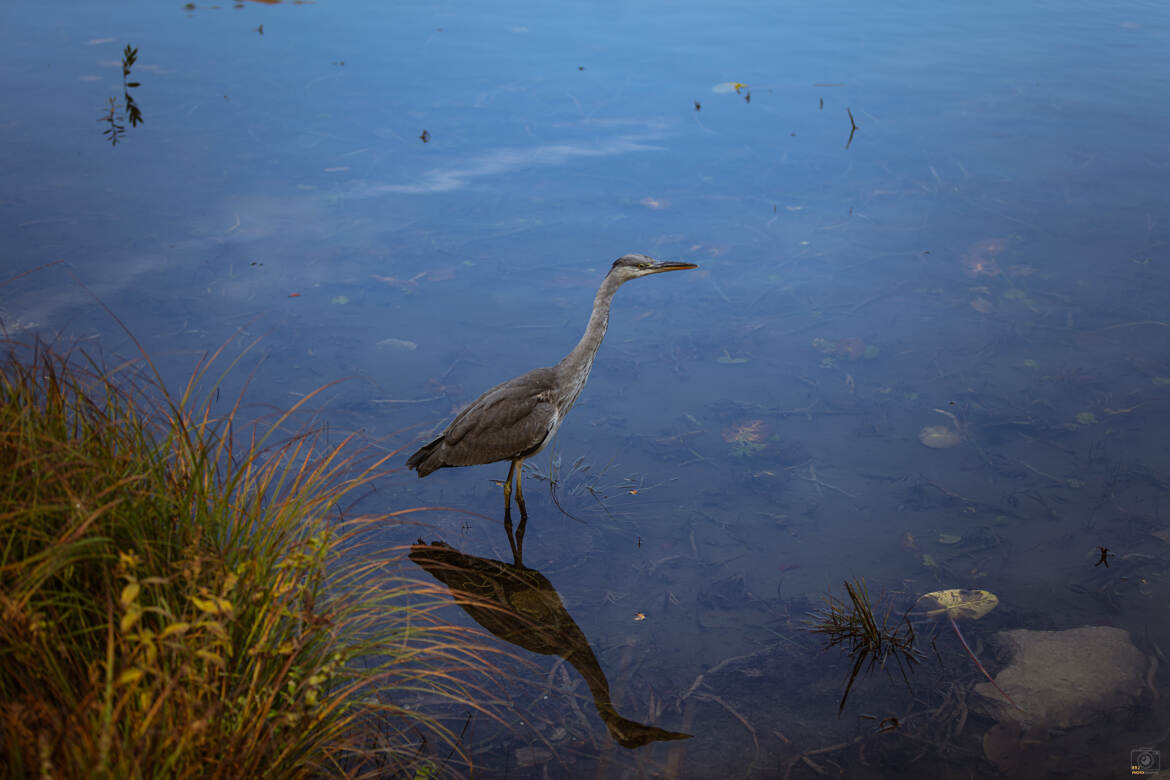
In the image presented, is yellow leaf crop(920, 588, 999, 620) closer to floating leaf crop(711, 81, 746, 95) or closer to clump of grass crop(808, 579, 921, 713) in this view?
clump of grass crop(808, 579, 921, 713)

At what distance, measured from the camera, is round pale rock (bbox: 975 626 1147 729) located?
3.96 m

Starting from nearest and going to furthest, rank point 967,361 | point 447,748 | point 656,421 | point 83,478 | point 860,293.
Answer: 1. point 83,478
2. point 447,748
3. point 656,421
4. point 967,361
5. point 860,293

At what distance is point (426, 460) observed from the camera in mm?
5160

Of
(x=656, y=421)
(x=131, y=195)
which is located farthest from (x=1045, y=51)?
(x=131, y=195)

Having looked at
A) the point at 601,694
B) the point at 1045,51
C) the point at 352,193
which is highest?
the point at 1045,51

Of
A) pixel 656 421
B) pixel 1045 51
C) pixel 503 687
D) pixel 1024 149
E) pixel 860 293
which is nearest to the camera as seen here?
pixel 503 687

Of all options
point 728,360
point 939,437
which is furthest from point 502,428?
point 939,437

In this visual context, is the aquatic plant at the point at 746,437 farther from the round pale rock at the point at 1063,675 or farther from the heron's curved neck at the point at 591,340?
the round pale rock at the point at 1063,675

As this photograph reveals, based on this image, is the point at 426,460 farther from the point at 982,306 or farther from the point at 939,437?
the point at 982,306

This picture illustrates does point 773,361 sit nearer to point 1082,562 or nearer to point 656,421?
point 656,421

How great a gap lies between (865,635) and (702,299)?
3849 mm

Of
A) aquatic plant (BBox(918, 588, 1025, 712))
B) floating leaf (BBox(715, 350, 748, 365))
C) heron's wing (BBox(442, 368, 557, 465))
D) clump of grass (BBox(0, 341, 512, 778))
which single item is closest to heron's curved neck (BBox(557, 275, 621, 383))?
heron's wing (BBox(442, 368, 557, 465))

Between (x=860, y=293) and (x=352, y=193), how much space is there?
189 inches

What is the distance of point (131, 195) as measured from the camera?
870cm
